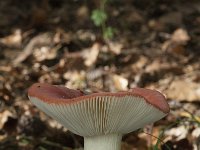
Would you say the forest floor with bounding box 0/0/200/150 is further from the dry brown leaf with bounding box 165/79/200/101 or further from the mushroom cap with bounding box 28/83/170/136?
the mushroom cap with bounding box 28/83/170/136

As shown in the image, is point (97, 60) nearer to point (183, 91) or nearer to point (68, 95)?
point (183, 91)

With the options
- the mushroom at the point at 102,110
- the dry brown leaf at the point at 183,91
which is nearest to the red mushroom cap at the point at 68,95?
the mushroom at the point at 102,110

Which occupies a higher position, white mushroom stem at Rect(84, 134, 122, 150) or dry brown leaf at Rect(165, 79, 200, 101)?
white mushroom stem at Rect(84, 134, 122, 150)

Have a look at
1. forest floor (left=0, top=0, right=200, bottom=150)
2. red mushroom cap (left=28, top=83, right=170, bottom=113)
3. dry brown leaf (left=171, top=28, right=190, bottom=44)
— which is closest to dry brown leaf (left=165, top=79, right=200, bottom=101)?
forest floor (left=0, top=0, right=200, bottom=150)

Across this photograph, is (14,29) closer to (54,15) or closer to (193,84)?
(54,15)

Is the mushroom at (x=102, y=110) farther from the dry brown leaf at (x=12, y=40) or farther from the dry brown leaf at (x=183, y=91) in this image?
the dry brown leaf at (x=12, y=40)

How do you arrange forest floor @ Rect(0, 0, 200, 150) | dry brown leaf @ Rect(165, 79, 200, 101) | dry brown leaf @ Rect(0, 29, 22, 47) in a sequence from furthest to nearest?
dry brown leaf @ Rect(0, 29, 22, 47) → dry brown leaf @ Rect(165, 79, 200, 101) → forest floor @ Rect(0, 0, 200, 150)

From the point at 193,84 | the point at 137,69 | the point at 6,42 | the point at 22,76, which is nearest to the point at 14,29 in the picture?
the point at 6,42
